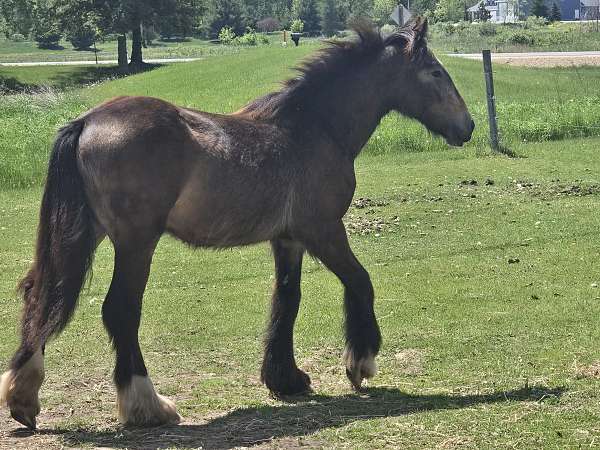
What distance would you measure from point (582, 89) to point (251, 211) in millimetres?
22914

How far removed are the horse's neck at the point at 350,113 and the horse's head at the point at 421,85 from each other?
193 millimetres

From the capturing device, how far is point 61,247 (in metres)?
5.77

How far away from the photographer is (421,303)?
892 centimetres

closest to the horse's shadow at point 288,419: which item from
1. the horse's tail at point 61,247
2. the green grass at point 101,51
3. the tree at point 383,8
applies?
the horse's tail at point 61,247

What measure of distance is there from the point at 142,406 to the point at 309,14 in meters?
102

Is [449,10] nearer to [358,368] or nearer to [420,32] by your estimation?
[420,32]

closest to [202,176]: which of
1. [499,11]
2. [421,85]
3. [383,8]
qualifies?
[421,85]

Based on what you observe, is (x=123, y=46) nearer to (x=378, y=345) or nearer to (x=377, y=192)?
(x=377, y=192)

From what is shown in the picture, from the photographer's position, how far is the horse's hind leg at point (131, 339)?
5.80 meters

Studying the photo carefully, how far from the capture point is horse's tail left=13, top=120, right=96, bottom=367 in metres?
5.73

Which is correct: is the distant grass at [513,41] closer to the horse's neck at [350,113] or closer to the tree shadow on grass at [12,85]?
the tree shadow on grass at [12,85]

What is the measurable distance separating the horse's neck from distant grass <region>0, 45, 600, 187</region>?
39.1 inches

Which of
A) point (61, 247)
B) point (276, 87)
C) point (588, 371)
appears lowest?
point (588, 371)

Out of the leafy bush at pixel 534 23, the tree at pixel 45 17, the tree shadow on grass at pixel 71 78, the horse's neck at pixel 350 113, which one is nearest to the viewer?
the horse's neck at pixel 350 113
